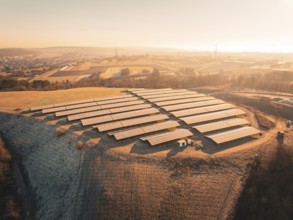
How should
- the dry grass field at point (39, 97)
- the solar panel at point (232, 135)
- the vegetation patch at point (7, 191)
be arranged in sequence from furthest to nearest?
the dry grass field at point (39, 97) < the solar panel at point (232, 135) < the vegetation patch at point (7, 191)

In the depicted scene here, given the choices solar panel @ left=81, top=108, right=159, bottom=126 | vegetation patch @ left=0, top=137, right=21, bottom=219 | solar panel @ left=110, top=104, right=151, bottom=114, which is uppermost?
solar panel @ left=110, top=104, right=151, bottom=114

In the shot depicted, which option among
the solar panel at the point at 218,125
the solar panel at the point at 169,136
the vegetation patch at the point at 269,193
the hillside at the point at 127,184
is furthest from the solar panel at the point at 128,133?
the vegetation patch at the point at 269,193

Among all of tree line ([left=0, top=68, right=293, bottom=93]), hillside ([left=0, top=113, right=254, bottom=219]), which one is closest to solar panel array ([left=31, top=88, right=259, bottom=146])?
hillside ([left=0, top=113, right=254, bottom=219])

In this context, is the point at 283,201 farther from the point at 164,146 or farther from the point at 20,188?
→ the point at 20,188

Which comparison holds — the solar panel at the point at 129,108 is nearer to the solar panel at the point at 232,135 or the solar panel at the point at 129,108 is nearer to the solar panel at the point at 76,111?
the solar panel at the point at 76,111

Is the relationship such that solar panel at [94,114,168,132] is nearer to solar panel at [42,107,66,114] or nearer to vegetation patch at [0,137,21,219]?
solar panel at [42,107,66,114]

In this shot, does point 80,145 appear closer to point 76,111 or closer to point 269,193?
point 76,111

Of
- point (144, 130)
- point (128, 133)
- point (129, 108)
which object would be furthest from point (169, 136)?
point (129, 108)
